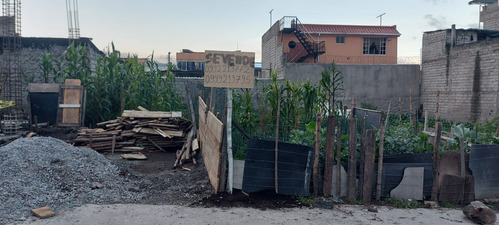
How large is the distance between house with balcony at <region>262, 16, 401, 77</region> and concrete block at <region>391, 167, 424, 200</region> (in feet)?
103

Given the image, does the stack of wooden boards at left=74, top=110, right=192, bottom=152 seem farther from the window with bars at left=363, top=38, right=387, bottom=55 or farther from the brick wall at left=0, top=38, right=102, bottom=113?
the window with bars at left=363, top=38, right=387, bottom=55

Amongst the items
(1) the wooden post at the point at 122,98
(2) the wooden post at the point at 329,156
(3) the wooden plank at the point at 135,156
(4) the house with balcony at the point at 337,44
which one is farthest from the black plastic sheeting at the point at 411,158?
(4) the house with balcony at the point at 337,44

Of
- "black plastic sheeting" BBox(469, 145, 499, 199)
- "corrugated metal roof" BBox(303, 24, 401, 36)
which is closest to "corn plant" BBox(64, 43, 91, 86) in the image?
"black plastic sheeting" BBox(469, 145, 499, 199)

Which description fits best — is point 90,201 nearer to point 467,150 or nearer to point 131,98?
point 467,150

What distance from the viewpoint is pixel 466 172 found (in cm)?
760

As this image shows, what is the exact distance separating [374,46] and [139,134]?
34.0 metres

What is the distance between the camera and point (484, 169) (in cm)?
760

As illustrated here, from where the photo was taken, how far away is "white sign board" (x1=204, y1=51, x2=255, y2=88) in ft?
25.4

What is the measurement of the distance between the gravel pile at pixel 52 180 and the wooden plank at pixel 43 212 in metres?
0.15

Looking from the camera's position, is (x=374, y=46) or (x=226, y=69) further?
(x=374, y=46)

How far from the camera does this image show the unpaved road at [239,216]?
243 inches

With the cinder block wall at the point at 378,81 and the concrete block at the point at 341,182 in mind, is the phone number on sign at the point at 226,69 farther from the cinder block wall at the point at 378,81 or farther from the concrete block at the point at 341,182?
the cinder block wall at the point at 378,81

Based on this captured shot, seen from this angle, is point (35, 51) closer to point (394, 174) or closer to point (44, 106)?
point (44, 106)

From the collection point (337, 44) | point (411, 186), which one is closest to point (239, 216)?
point (411, 186)
